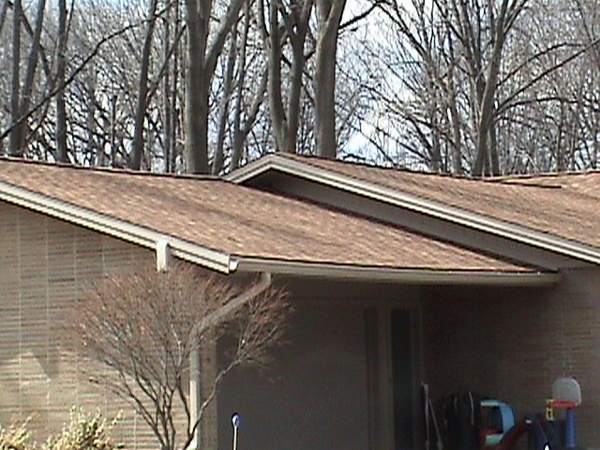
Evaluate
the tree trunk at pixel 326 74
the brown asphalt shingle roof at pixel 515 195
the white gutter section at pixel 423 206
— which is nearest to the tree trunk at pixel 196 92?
the tree trunk at pixel 326 74

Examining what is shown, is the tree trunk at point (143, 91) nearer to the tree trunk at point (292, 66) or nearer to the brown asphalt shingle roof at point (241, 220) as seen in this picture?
the tree trunk at point (292, 66)

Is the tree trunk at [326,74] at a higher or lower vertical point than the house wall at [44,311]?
higher

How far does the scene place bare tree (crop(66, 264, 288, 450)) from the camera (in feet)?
45.2

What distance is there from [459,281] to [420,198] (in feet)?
7.62

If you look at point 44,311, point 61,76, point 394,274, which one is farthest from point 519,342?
point 61,76

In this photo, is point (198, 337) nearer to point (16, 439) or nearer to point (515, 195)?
point (16, 439)

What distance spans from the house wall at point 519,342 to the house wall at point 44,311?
602 cm

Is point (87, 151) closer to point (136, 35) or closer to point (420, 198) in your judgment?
point (136, 35)

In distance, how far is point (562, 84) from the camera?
42031 mm

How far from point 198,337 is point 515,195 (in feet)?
31.5

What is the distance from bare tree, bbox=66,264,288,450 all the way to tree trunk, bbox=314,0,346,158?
50.3ft

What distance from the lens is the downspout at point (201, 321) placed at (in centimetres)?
Answer: 1398

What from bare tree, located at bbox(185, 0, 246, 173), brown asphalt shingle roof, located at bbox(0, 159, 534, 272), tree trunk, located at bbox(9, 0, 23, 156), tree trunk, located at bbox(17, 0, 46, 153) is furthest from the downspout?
tree trunk, located at bbox(17, 0, 46, 153)

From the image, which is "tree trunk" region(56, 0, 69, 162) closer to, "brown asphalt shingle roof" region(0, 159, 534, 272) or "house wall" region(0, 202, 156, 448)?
"brown asphalt shingle roof" region(0, 159, 534, 272)
